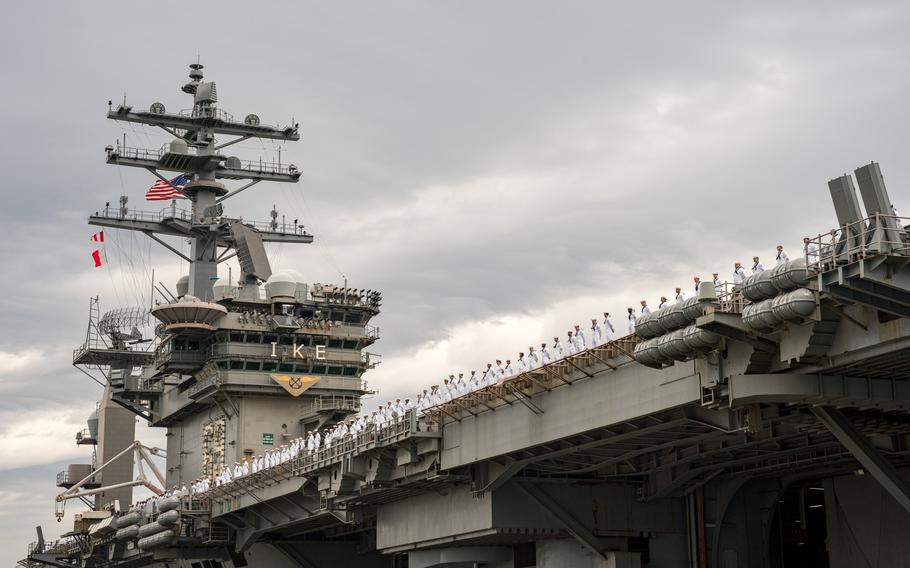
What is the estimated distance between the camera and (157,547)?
160 ft

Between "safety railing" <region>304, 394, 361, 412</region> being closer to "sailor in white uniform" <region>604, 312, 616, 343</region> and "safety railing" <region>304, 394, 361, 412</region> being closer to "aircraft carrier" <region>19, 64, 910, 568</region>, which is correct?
"aircraft carrier" <region>19, 64, 910, 568</region>

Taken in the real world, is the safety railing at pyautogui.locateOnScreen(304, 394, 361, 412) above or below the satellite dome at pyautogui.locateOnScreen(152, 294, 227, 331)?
below

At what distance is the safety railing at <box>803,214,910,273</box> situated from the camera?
62.4ft

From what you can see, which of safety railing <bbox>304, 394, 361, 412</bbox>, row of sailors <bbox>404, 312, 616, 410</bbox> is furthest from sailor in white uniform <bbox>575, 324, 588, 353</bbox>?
safety railing <bbox>304, 394, 361, 412</bbox>

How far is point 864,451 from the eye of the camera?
23031mm

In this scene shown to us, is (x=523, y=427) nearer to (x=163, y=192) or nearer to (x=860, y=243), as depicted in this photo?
(x=860, y=243)

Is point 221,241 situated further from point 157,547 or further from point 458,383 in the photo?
point 458,383

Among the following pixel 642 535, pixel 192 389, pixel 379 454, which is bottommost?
pixel 642 535

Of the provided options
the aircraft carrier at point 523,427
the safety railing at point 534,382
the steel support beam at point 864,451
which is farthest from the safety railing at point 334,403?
the steel support beam at point 864,451

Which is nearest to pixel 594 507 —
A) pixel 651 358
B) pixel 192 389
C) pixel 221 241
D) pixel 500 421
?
pixel 500 421

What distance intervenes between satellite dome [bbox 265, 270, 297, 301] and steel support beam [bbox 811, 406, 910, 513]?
3180 cm

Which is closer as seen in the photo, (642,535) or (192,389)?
(642,535)

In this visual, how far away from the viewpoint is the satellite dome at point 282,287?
2036 inches

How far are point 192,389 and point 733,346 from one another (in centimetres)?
3495
